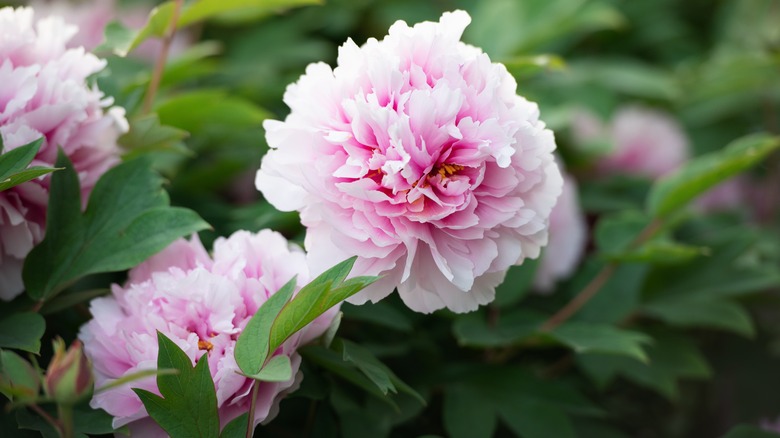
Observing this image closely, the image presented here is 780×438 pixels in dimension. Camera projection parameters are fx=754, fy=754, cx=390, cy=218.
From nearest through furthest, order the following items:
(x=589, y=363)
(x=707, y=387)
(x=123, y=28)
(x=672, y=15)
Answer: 1. (x=123, y=28)
2. (x=589, y=363)
3. (x=707, y=387)
4. (x=672, y=15)

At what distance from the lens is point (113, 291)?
0.50 m

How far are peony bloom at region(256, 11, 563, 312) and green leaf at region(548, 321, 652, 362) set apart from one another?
0.14m

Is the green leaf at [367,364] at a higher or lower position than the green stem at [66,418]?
lower

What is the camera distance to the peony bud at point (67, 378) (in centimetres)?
37

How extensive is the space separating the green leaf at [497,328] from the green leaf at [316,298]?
0.55 feet

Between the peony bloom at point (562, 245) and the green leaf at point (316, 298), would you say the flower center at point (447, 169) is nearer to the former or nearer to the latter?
the green leaf at point (316, 298)

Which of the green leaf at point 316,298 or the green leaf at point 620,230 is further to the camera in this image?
the green leaf at point 620,230

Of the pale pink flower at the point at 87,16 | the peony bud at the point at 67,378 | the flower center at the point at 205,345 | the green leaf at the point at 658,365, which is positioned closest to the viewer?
the peony bud at the point at 67,378

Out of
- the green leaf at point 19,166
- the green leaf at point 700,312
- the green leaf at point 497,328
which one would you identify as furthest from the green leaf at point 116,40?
the green leaf at point 700,312

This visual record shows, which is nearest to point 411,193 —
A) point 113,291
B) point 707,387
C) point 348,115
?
point 348,115

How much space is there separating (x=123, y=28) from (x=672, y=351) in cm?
62

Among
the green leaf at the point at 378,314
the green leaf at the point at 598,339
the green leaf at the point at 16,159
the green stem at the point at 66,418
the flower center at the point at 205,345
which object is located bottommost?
the green leaf at the point at 598,339

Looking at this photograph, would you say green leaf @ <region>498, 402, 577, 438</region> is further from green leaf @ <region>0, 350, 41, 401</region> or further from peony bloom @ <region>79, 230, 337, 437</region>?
green leaf @ <region>0, 350, 41, 401</region>

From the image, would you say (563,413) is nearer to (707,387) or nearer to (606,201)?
(606,201)
